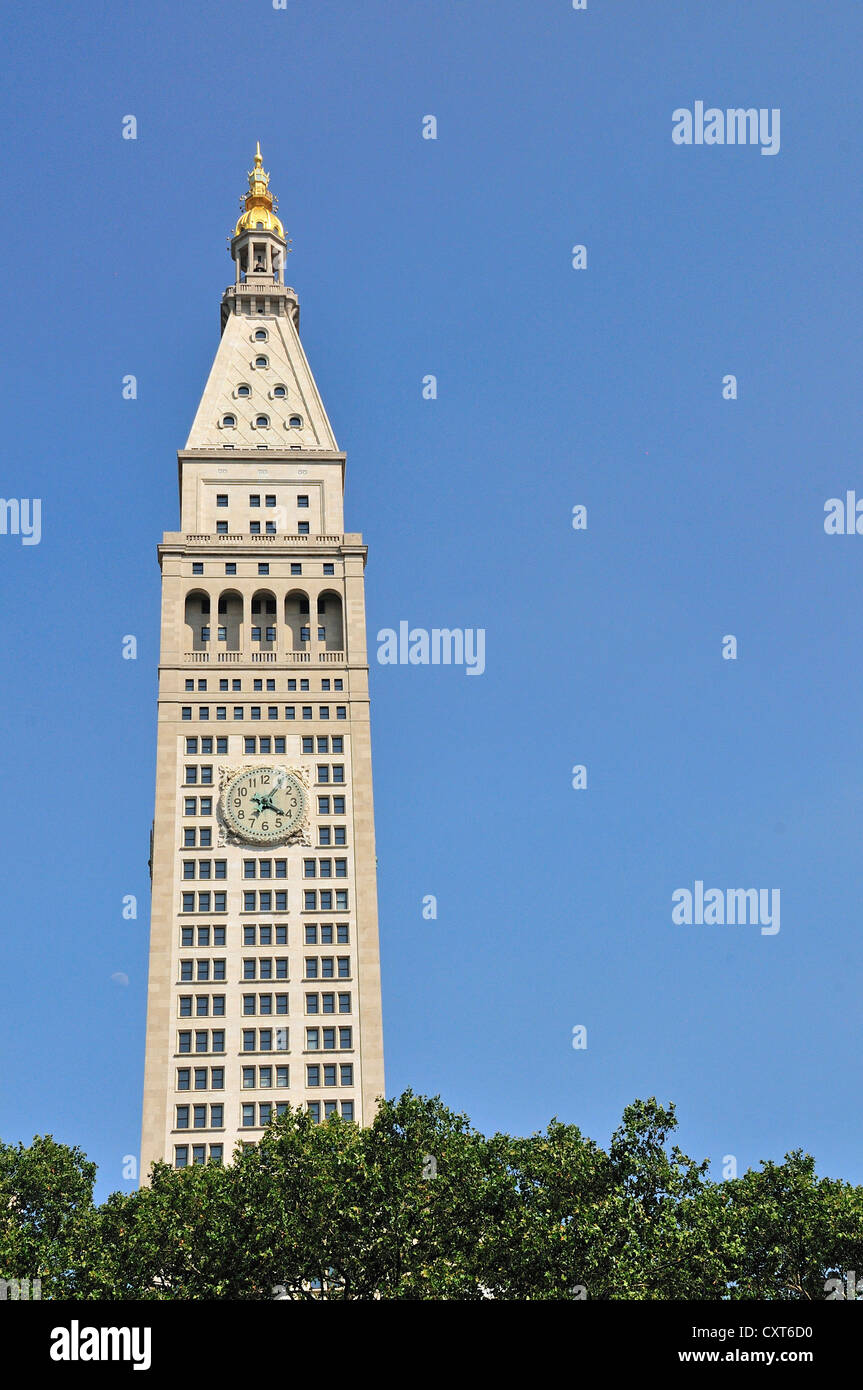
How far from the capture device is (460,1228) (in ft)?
250

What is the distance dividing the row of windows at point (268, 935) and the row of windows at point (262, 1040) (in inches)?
262

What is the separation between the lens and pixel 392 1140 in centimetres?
7850

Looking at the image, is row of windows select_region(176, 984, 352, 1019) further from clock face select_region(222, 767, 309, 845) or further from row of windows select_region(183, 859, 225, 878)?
clock face select_region(222, 767, 309, 845)

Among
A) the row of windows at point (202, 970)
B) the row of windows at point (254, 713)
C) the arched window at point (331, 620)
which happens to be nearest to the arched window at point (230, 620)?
the row of windows at point (254, 713)

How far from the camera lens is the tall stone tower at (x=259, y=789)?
119125mm

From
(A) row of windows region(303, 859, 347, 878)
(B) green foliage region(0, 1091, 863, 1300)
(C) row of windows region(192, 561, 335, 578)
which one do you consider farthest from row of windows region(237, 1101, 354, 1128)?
(C) row of windows region(192, 561, 335, 578)

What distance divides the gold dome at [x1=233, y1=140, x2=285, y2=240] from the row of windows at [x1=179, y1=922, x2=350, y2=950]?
226 ft

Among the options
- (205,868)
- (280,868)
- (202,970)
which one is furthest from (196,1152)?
(280,868)

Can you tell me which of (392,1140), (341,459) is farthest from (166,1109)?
(341,459)

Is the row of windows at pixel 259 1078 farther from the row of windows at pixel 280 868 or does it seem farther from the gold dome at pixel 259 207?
the gold dome at pixel 259 207

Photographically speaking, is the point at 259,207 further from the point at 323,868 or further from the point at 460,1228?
the point at 460,1228

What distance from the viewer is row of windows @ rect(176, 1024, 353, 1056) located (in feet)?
393
